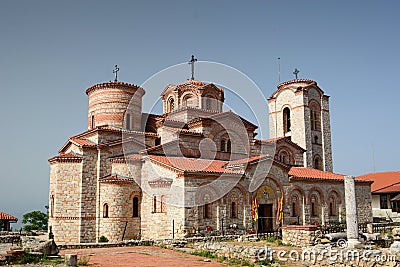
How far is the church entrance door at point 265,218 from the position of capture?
21.5 meters

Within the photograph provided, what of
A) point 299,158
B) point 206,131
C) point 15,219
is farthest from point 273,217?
point 15,219

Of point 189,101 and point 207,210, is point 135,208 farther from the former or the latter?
point 189,101

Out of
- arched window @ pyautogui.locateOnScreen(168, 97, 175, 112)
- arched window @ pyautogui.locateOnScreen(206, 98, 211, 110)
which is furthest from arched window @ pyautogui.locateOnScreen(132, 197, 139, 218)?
arched window @ pyautogui.locateOnScreen(206, 98, 211, 110)

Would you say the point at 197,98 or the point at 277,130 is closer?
the point at 197,98

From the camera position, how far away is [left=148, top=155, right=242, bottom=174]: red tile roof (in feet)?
63.6

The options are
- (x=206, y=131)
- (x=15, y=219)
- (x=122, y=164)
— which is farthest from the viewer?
(x=15, y=219)

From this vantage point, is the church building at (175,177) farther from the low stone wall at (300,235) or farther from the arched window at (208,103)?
the low stone wall at (300,235)

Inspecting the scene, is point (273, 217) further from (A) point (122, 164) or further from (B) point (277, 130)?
(B) point (277, 130)

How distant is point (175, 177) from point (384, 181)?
2253 centimetres

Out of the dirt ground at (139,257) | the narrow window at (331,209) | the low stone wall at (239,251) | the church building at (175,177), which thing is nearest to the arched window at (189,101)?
the church building at (175,177)

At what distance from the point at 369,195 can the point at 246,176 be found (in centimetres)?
1243

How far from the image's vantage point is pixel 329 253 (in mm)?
11398

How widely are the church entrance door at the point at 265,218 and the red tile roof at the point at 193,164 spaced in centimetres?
292

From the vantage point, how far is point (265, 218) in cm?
2172
